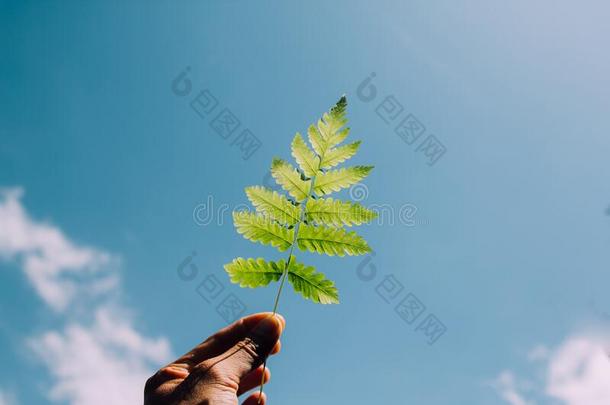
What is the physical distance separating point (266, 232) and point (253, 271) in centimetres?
40

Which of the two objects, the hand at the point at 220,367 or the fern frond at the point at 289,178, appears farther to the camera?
the fern frond at the point at 289,178

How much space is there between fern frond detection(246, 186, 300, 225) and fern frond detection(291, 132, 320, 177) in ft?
1.20

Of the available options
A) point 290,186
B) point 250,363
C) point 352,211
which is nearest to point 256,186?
point 290,186

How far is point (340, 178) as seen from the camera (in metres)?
3.69

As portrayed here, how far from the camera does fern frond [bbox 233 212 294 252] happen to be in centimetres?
368

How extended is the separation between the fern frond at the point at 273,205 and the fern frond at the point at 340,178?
0.34 m

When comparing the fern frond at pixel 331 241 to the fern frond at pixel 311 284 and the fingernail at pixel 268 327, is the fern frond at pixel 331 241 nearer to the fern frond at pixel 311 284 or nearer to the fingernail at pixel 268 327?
the fern frond at pixel 311 284

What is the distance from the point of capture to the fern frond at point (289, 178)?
3.71 m

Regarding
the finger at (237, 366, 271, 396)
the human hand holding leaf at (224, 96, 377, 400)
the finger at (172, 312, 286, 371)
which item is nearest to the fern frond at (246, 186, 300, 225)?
the human hand holding leaf at (224, 96, 377, 400)

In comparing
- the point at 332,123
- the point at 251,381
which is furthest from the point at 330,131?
the point at 251,381

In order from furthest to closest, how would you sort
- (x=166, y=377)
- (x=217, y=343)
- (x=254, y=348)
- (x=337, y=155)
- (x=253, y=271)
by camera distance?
(x=217, y=343) < (x=166, y=377) < (x=254, y=348) < (x=337, y=155) < (x=253, y=271)

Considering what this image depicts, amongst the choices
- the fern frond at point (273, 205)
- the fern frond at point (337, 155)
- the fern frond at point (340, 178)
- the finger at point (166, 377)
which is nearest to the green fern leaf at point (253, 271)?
the fern frond at point (273, 205)

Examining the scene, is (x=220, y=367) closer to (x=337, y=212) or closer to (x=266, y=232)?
(x=266, y=232)

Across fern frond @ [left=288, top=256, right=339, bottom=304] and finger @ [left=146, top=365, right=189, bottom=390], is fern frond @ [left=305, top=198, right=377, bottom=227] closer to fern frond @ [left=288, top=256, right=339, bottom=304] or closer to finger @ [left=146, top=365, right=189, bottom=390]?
fern frond @ [left=288, top=256, right=339, bottom=304]
